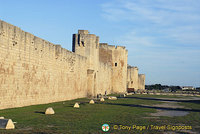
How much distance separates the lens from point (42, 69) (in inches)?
741

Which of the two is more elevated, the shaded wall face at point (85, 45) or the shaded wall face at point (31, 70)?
the shaded wall face at point (85, 45)

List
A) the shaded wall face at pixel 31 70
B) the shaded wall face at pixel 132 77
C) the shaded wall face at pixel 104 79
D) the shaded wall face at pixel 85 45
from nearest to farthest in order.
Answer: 1. the shaded wall face at pixel 31 70
2. the shaded wall face at pixel 85 45
3. the shaded wall face at pixel 104 79
4. the shaded wall face at pixel 132 77

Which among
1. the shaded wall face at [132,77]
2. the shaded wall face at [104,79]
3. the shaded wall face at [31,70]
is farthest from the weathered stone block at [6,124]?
the shaded wall face at [132,77]

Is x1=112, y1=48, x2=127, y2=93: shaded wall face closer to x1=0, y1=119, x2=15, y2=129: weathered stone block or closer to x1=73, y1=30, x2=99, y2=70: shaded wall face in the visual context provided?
x1=73, y1=30, x2=99, y2=70: shaded wall face

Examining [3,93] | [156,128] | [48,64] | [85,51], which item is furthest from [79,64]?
[156,128]

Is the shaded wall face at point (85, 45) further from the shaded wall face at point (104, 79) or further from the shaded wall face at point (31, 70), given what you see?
the shaded wall face at point (104, 79)

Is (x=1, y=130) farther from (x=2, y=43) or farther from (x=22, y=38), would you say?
(x=22, y=38)

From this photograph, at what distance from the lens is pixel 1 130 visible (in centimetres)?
800

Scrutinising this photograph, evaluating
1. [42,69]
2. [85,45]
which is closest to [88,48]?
[85,45]

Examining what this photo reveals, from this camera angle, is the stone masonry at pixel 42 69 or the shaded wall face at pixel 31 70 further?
the stone masonry at pixel 42 69

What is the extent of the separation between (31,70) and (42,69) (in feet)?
5.57

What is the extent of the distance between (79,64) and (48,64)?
7956 millimetres

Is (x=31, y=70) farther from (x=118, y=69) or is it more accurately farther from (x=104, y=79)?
(x=118, y=69)

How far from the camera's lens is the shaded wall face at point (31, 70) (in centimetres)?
1420
